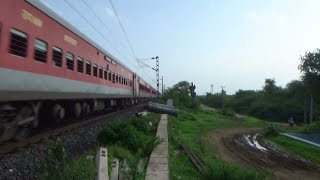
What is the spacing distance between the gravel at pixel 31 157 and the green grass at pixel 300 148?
945 centimetres

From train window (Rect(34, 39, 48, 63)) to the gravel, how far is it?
2199mm

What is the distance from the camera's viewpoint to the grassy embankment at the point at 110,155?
25.7 ft

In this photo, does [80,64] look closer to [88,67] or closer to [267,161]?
[88,67]

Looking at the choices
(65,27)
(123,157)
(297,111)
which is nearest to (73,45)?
(65,27)

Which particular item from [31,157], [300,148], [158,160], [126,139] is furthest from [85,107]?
[300,148]

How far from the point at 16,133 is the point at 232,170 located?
5.43 metres

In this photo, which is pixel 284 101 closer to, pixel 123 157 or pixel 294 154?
pixel 294 154

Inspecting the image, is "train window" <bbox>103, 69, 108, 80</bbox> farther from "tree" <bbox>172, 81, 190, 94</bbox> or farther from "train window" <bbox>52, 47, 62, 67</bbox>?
"tree" <bbox>172, 81, 190, 94</bbox>

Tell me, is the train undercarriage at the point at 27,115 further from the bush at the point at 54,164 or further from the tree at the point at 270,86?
the tree at the point at 270,86

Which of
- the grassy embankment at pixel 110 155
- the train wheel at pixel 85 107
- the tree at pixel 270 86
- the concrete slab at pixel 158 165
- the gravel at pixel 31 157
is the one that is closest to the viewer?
the grassy embankment at pixel 110 155

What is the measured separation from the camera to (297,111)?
3376 inches

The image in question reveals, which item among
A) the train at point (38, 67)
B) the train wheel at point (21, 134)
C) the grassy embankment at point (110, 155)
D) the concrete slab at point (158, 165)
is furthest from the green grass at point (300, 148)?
the train wheel at point (21, 134)

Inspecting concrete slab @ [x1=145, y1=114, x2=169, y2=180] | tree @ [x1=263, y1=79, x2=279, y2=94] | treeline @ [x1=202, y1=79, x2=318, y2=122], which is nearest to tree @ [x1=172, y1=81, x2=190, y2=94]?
treeline @ [x1=202, y1=79, x2=318, y2=122]

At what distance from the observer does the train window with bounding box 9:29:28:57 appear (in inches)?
419
